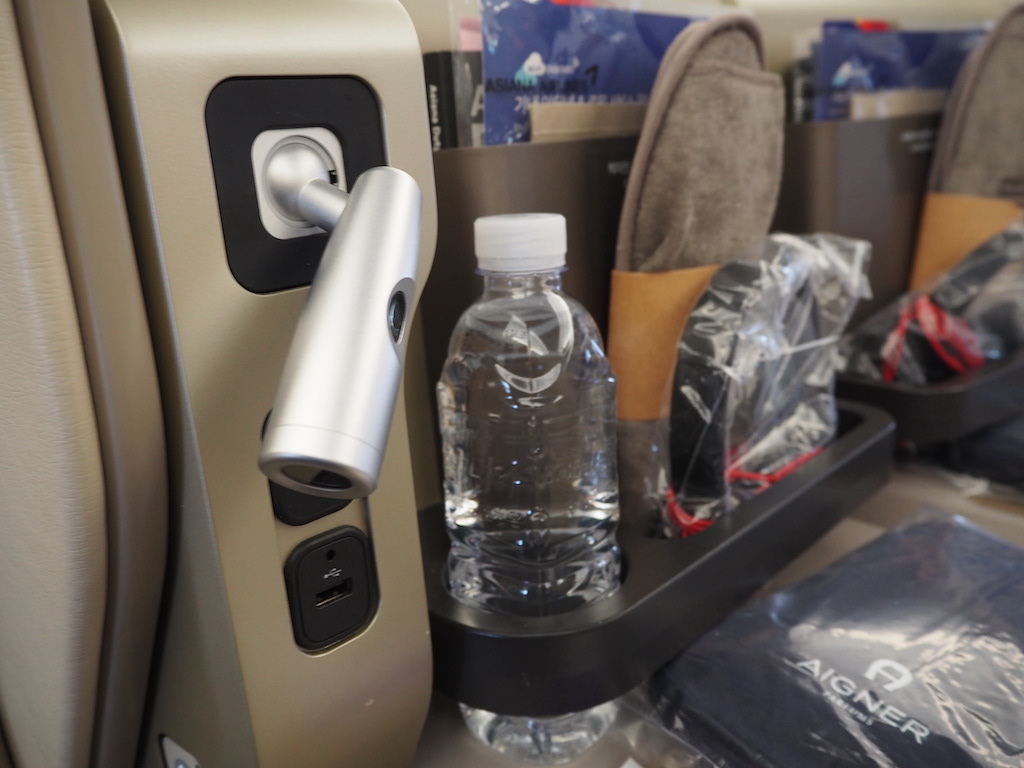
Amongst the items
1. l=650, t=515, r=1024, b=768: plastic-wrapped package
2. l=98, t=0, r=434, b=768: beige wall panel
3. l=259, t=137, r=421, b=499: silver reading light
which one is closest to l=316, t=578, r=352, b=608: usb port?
l=98, t=0, r=434, b=768: beige wall panel

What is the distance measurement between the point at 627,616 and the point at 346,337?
27 centimetres

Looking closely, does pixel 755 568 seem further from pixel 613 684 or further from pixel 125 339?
pixel 125 339

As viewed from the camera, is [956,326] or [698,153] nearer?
[698,153]

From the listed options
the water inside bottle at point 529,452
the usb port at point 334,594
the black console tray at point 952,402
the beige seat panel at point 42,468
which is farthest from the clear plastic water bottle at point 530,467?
the black console tray at point 952,402

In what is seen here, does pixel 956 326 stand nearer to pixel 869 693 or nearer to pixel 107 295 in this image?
pixel 869 693

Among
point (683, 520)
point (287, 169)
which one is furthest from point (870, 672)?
point (287, 169)

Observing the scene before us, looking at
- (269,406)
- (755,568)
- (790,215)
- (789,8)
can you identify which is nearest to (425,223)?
(269,406)

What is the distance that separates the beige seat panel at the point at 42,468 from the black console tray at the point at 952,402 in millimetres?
714

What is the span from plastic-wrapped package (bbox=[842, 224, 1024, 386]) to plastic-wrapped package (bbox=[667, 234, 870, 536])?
0.16m

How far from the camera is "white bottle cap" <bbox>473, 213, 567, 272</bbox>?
43 cm

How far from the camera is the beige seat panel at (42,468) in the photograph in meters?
0.26

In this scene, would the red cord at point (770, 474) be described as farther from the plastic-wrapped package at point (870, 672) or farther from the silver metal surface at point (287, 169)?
the silver metal surface at point (287, 169)

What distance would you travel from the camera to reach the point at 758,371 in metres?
0.57

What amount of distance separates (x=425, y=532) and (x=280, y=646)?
0.21 meters
